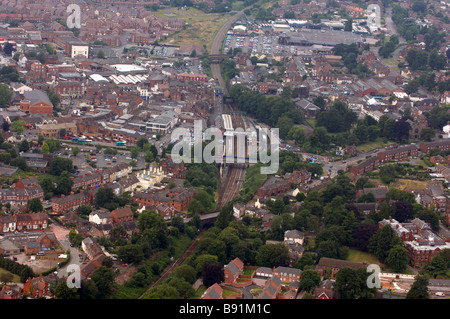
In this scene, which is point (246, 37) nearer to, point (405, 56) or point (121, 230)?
point (405, 56)

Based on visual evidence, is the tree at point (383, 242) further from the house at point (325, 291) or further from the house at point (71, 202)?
the house at point (71, 202)

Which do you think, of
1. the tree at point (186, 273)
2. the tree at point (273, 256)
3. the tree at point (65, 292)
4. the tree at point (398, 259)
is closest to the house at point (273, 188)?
the tree at point (273, 256)

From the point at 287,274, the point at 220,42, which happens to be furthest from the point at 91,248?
the point at 220,42

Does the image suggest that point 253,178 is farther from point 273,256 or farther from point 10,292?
point 10,292

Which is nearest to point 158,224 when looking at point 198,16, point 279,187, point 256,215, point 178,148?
point 256,215

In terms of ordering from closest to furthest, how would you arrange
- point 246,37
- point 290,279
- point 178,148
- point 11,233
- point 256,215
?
point 290,279 → point 11,233 → point 256,215 → point 178,148 → point 246,37
